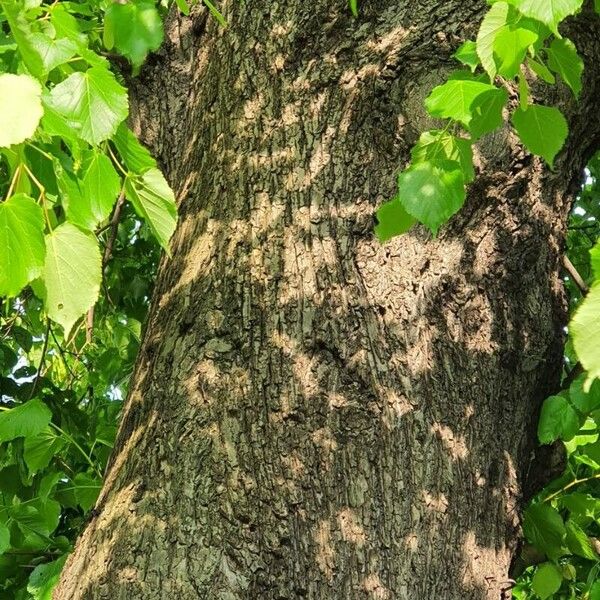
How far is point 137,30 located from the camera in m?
1.85

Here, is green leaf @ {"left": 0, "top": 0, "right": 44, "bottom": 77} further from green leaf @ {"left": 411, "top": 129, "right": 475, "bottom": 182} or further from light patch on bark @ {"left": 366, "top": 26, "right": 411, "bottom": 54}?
light patch on bark @ {"left": 366, "top": 26, "right": 411, "bottom": 54}

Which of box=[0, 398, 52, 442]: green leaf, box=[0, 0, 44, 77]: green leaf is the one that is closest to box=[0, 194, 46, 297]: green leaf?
box=[0, 0, 44, 77]: green leaf

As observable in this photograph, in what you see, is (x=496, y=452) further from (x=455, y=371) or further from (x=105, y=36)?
(x=105, y=36)

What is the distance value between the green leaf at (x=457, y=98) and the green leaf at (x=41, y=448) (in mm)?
1704

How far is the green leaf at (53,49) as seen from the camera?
1570 millimetres

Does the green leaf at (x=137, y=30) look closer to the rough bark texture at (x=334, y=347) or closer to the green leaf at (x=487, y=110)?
the rough bark texture at (x=334, y=347)

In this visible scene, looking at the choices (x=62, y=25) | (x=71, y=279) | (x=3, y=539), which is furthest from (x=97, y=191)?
(x=3, y=539)

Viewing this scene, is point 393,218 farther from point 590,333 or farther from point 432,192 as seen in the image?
point 590,333

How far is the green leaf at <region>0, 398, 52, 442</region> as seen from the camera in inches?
97.2

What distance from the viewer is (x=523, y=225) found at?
2.16m

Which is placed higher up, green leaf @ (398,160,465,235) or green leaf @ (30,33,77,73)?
green leaf @ (30,33,77,73)

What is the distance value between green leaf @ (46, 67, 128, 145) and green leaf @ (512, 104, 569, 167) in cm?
69

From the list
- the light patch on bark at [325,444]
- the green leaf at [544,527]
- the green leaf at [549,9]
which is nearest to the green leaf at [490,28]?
the green leaf at [549,9]

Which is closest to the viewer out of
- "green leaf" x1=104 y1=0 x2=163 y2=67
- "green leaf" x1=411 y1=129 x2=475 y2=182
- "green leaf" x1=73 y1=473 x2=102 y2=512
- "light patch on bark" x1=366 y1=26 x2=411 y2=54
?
"green leaf" x1=411 y1=129 x2=475 y2=182
